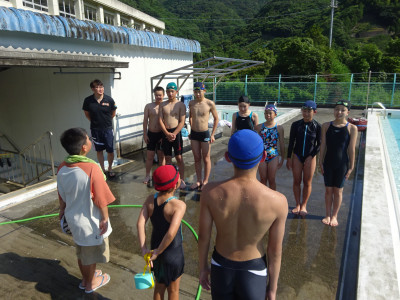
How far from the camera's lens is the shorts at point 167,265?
2229 millimetres

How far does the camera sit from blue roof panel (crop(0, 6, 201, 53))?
510 centimetres

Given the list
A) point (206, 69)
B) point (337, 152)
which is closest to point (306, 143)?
point (337, 152)

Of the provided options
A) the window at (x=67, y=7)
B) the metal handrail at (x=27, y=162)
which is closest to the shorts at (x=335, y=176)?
the metal handrail at (x=27, y=162)

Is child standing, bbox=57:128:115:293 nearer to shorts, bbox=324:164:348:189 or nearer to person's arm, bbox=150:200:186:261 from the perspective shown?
person's arm, bbox=150:200:186:261

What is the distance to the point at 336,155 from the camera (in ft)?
12.5

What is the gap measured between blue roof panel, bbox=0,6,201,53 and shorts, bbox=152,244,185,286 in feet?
16.4

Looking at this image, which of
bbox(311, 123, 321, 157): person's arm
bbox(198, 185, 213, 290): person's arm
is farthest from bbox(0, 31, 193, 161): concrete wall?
bbox(198, 185, 213, 290): person's arm

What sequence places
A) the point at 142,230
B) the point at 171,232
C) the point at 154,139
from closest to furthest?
the point at 171,232 → the point at 142,230 → the point at 154,139

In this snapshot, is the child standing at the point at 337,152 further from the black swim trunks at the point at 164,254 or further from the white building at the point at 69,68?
the white building at the point at 69,68

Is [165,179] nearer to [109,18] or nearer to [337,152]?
[337,152]

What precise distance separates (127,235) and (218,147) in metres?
5.11

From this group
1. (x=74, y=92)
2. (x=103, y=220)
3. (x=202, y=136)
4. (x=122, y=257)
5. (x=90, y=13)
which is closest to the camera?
(x=103, y=220)

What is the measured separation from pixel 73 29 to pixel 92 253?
5066 mm

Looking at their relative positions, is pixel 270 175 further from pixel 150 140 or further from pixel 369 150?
pixel 369 150
